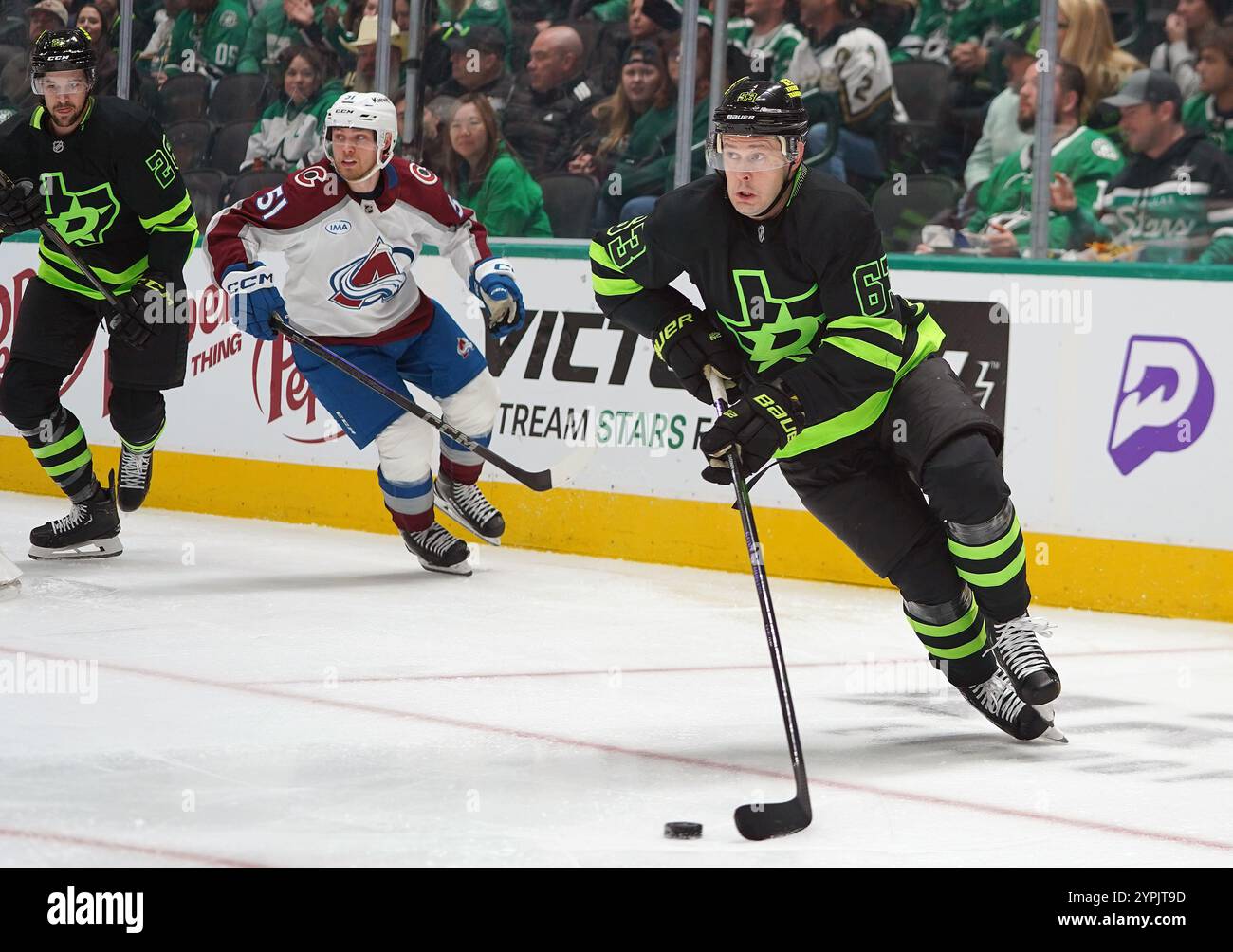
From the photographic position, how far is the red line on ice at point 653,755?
2488mm

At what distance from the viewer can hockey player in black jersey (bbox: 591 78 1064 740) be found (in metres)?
2.93

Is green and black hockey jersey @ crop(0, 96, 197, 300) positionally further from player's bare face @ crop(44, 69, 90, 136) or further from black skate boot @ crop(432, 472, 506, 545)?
black skate boot @ crop(432, 472, 506, 545)

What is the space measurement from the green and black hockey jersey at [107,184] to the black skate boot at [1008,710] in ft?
9.43

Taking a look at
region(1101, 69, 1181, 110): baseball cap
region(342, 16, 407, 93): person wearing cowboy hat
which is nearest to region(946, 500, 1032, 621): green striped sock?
region(1101, 69, 1181, 110): baseball cap

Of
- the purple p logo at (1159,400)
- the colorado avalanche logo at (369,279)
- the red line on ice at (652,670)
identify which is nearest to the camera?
the red line on ice at (652,670)

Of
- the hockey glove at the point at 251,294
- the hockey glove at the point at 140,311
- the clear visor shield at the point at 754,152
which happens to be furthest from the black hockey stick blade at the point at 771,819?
the hockey glove at the point at 140,311

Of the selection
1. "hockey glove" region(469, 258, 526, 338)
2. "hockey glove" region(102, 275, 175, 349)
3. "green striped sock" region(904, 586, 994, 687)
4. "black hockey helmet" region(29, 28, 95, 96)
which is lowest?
"hockey glove" region(102, 275, 175, 349)

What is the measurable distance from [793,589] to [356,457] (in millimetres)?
1777

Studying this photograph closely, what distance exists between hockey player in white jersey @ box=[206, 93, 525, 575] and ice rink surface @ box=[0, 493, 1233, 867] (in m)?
0.31

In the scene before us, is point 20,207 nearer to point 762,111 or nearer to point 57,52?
point 57,52

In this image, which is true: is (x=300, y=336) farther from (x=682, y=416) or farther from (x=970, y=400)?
(x=970, y=400)

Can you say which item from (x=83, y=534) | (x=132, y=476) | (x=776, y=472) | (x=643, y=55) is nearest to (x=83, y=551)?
(x=83, y=534)

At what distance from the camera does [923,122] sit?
546 centimetres

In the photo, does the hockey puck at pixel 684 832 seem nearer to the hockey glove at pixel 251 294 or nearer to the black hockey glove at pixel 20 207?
the hockey glove at pixel 251 294
